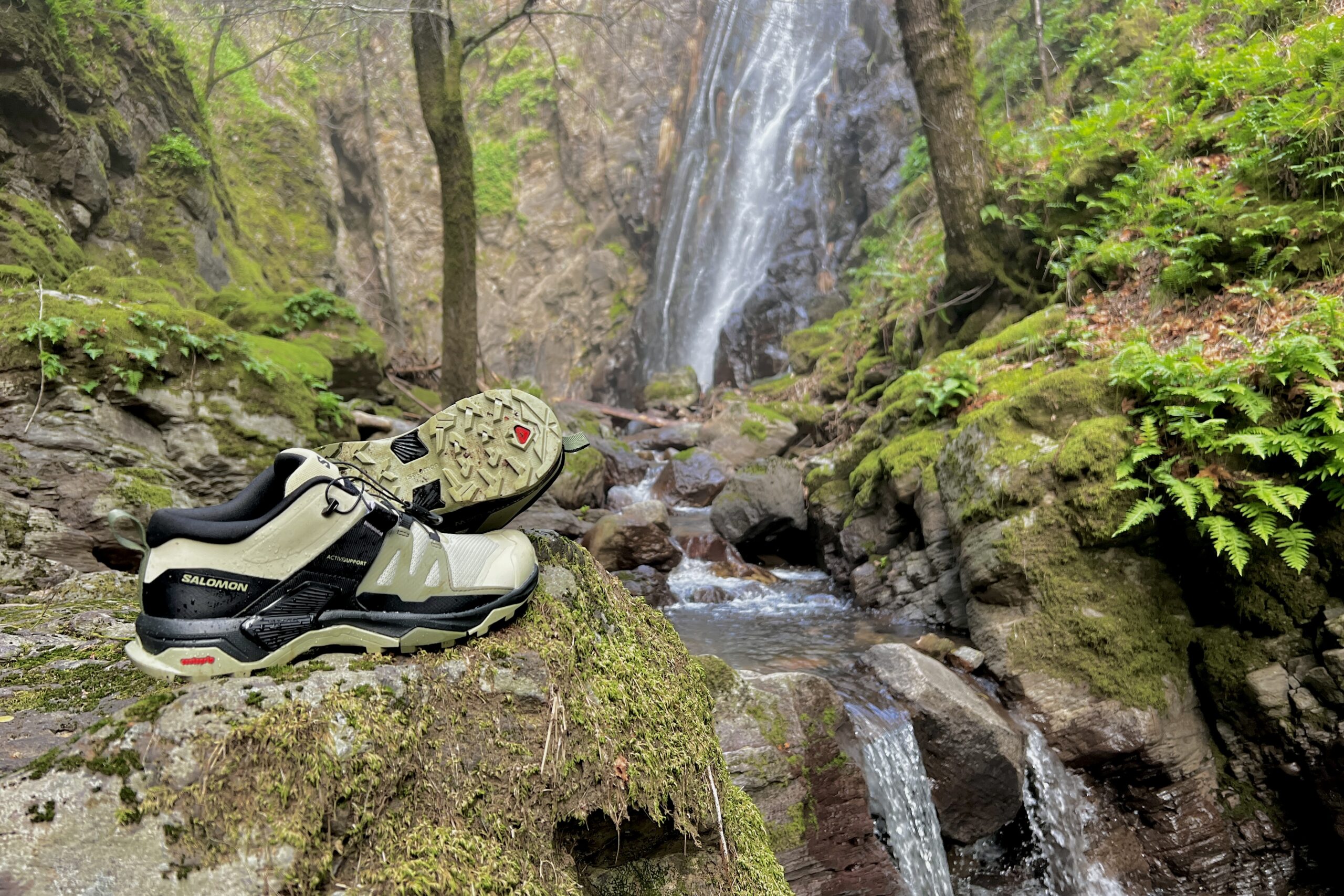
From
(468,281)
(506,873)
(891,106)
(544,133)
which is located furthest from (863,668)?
A: (544,133)

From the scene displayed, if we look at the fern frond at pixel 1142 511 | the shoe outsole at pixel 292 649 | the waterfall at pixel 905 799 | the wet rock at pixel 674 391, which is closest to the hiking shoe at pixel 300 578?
the shoe outsole at pixel 292 649

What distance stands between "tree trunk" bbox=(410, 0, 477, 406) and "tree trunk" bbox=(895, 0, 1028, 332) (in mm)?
5396

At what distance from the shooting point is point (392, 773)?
4.98 feet

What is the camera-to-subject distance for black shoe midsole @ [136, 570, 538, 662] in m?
1.50

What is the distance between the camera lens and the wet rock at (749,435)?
40.8 ft

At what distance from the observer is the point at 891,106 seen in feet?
61.4

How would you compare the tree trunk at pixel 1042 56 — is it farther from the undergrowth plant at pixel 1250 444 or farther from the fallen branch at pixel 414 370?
the fallen branch at pixel 414 370

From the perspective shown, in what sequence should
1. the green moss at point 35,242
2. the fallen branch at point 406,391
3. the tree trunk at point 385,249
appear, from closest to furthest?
the green moss at point 35,242 < the fallen branch at point 406,391 < the tree trunk at point 385,249

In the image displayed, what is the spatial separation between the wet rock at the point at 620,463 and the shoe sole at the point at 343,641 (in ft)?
30.6

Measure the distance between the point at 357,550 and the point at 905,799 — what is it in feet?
12.3

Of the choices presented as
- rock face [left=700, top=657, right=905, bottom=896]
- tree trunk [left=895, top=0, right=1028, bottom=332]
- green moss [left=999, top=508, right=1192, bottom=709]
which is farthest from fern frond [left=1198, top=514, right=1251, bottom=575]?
tree trunk [left=895, top=0, right=1028, bottom=332]

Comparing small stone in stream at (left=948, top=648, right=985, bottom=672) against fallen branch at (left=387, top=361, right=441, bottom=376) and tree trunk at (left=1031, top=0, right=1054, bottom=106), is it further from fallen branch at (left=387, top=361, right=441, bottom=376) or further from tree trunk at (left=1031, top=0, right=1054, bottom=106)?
tree trunk at (left=1031, top=0, right=1054, bottom=106)

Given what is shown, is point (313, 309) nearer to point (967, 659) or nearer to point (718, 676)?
point (718, 676)

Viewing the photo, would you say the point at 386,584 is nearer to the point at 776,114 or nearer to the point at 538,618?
the point at 538,618
